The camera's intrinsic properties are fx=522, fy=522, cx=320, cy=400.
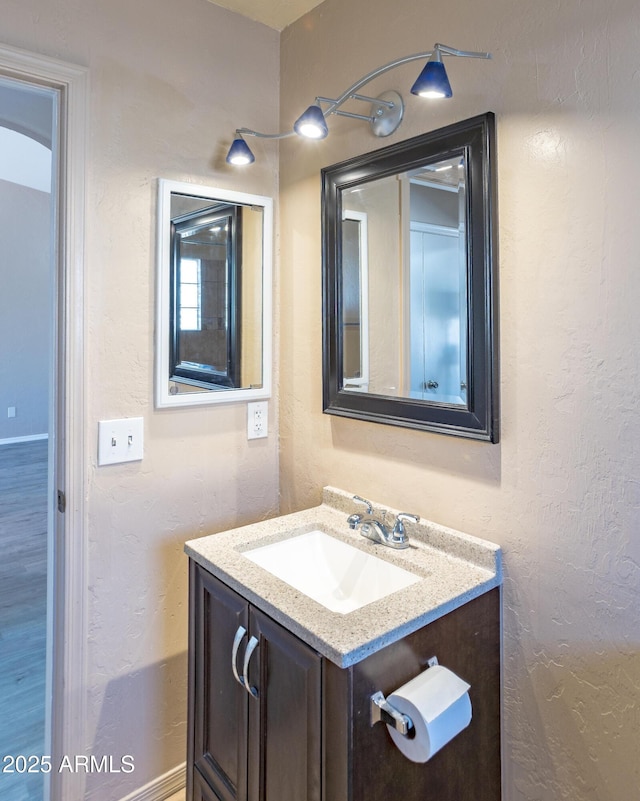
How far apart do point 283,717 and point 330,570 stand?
428mm

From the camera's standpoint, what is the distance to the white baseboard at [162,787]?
1599mm

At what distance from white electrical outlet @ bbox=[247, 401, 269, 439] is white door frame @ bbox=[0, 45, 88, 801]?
546mm

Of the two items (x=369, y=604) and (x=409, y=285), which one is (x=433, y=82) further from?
(x=369, y=604)

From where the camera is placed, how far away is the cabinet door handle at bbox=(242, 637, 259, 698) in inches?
Result: 46.5

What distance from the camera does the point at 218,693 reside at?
134cm

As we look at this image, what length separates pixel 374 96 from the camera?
1504 mm

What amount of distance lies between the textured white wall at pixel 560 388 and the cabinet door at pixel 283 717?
512 mm

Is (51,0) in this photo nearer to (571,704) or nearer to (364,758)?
(364,758)

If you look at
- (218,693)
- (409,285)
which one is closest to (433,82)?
(409,285)

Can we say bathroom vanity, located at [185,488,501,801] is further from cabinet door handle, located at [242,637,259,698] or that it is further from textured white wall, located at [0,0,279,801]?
textured white wall, located at [0,0,279,801]

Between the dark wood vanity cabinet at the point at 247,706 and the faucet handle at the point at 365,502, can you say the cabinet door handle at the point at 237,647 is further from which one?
the faucet handle at the point at 365,502

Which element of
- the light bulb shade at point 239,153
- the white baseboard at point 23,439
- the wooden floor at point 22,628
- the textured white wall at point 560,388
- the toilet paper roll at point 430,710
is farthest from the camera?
the white baseboard at point 23,439

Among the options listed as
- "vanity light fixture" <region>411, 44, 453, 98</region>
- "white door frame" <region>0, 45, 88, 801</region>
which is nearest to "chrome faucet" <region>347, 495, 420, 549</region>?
"white door frame" <region>0, 45, 88, 801</region>

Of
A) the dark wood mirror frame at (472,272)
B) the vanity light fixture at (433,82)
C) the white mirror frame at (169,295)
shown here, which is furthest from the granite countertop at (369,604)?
the vanity light fixture at (433,82)
